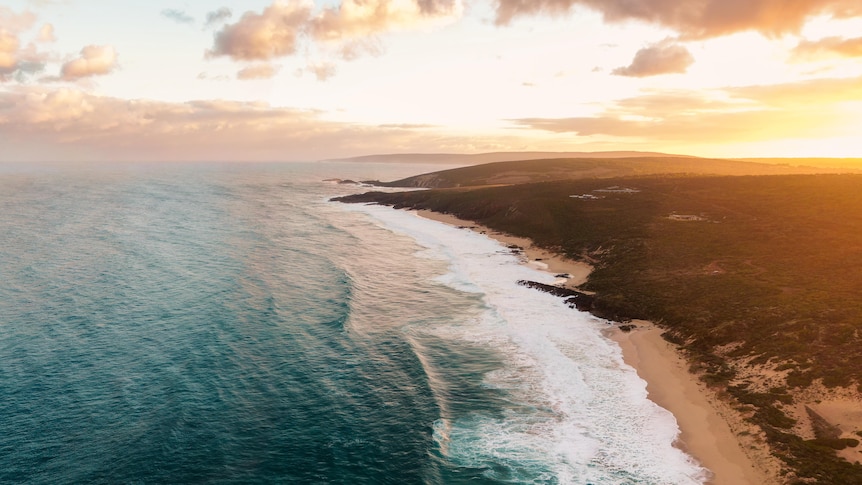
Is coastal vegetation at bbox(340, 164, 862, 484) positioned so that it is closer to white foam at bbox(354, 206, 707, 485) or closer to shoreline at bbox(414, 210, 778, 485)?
shoreline at bbox(414, 210, 778, 485)

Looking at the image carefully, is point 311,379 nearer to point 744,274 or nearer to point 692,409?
point 692,409

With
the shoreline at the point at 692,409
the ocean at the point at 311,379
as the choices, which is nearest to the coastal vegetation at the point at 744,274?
the shoreline at the point at 692,409

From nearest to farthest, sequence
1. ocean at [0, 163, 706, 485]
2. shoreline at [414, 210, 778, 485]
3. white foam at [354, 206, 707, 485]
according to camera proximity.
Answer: shoreline at [414, 210, 778, 485], white foam at [354, 206, 707, 485], ocean at [0, 163, 706, 485]

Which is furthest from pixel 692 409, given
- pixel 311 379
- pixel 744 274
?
pixel 744 274

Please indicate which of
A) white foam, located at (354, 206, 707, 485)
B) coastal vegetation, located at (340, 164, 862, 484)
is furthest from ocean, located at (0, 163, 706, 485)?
coastal vegetation, located at (340, 164, 862, 484)

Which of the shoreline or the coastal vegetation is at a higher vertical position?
the coastal vegetation

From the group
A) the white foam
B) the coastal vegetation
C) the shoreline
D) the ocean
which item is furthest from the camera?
the coastal vegetation
